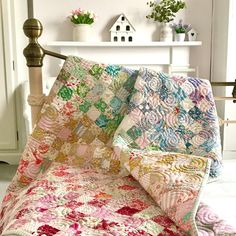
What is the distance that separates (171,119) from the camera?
1.47 metres

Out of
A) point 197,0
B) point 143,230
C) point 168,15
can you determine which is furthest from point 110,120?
point 197,0

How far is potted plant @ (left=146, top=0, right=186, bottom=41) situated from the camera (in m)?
3.37

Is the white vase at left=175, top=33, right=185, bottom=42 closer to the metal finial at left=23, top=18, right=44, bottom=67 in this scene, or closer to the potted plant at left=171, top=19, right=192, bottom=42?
the potted plant at left=171, top=19, right=192, bottom=42

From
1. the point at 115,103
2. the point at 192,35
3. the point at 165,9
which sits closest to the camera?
the point at 115,103

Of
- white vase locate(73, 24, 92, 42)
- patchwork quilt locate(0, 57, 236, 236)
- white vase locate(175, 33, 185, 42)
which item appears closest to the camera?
patchwork quilt locate(0, 57, 236, 236)

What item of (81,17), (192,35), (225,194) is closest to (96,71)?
(225,194)

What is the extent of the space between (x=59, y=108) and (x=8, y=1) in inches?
72.1

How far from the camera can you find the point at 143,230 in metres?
1.02

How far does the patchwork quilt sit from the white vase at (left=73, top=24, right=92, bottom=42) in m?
1.78

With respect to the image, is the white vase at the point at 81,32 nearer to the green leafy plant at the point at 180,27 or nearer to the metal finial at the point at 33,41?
the green leafy plant at the point at 180,27

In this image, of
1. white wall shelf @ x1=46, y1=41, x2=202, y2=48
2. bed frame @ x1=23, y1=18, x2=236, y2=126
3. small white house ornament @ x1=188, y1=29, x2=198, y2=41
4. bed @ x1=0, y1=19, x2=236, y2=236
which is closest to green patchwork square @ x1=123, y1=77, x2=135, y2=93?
bed @ x1=0, y1=19, x2=236, y2=236

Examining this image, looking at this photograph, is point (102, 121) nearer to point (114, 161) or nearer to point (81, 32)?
point (114, 161)

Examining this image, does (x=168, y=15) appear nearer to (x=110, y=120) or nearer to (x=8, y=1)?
(x=8, y=1)

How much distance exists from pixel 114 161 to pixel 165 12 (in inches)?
88.6
